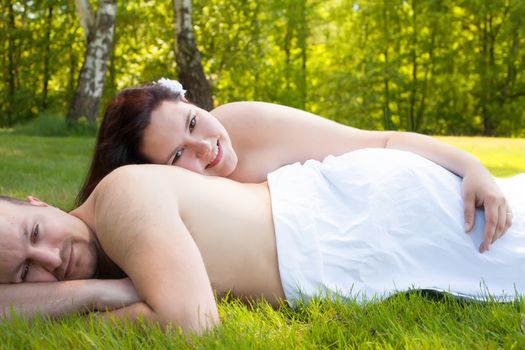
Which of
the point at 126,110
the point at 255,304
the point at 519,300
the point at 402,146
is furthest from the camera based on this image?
the point at 402,146

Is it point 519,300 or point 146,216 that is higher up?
point 146,216

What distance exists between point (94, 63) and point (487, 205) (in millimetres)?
11124

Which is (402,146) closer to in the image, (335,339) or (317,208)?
(317,208)

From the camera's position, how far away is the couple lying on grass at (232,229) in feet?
6.91

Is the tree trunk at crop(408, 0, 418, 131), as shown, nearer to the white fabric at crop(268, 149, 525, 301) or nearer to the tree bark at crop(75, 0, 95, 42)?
the tree bark at crop(75, 0, 95, 42)

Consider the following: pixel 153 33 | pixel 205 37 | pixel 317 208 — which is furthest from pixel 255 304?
pixel 153 33

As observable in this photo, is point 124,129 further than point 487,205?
Yes

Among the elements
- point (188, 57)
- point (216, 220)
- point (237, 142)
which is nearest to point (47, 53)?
point (188, 57)

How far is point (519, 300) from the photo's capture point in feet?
7.49

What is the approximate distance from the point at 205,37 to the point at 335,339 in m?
20.0

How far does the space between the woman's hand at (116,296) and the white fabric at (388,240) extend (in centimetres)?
62

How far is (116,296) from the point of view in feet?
7.04

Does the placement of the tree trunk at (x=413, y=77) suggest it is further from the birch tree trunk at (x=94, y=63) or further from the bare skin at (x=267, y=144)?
the bare skin at (x=267, y=144)

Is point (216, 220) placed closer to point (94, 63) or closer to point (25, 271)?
point (25, 271)
